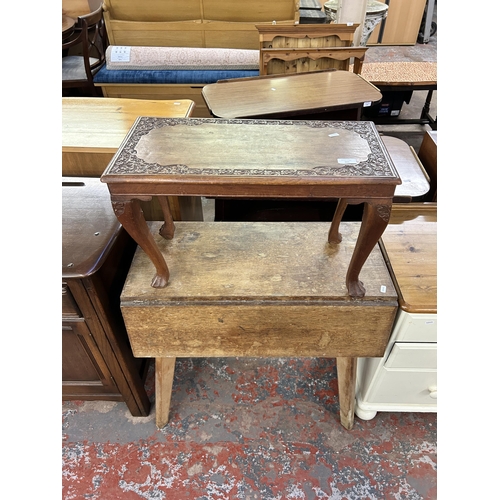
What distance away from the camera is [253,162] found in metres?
0.88

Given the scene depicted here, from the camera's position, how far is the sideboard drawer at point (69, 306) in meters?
1.02

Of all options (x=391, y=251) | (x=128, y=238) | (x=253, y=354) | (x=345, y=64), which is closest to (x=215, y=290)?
(x=253, y=354)

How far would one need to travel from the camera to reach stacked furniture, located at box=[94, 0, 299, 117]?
3029mm

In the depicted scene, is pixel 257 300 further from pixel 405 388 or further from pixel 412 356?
pixel 405 388

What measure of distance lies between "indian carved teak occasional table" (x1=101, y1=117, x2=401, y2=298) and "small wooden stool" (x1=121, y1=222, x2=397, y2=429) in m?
0.09

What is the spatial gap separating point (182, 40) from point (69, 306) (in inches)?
122

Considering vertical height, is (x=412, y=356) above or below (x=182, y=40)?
below

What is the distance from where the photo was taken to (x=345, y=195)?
840 mm

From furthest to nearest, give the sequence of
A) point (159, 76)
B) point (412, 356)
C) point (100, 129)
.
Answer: point (159, 76), point (100, 129), point (412, 356)

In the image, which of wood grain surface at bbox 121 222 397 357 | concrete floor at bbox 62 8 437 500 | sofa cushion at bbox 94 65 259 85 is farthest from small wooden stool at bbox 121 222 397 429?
sofa cushion at bbox 94 65 259 85

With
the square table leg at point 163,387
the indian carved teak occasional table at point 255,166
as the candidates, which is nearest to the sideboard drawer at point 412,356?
the indian carved teak occasional table at point 255,166

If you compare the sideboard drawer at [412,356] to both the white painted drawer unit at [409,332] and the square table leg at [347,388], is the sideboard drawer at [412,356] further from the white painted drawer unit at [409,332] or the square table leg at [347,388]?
the square table leg at [347,388]

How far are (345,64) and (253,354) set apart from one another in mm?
2124

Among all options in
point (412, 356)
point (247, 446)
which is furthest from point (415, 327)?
point (247, 446)
